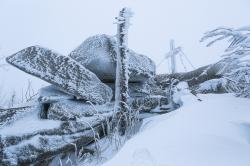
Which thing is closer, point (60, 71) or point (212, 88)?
point (60, 71)

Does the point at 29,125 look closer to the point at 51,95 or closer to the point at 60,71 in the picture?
the point at 51,95

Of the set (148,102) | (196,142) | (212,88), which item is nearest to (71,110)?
(148,102)

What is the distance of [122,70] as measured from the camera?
12.0ft

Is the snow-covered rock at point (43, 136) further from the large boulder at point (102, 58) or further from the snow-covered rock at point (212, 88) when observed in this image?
the snow-covered rock at point (212, 88)

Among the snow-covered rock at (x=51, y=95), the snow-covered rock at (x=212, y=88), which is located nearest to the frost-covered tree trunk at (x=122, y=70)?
the snow-covered rock at (x=51, y=95)

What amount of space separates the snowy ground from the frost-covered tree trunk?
3.57 feet

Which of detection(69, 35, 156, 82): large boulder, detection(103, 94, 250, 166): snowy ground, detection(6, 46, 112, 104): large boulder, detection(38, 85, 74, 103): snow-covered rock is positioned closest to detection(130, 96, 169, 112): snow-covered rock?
detection(69, 35, 156, 82): large boulder

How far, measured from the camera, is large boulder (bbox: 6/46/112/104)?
139 inches

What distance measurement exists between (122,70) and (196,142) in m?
1.75

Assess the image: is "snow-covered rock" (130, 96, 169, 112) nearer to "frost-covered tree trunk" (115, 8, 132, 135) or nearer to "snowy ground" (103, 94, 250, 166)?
"frost-covered tree trunk" (115, 8, 132, 135)

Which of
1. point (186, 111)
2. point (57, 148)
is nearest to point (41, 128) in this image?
point (57, 148)

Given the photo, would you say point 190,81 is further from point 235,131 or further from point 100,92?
point 235,131

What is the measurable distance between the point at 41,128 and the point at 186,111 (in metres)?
1.41

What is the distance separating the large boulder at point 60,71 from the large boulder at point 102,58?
21cm
